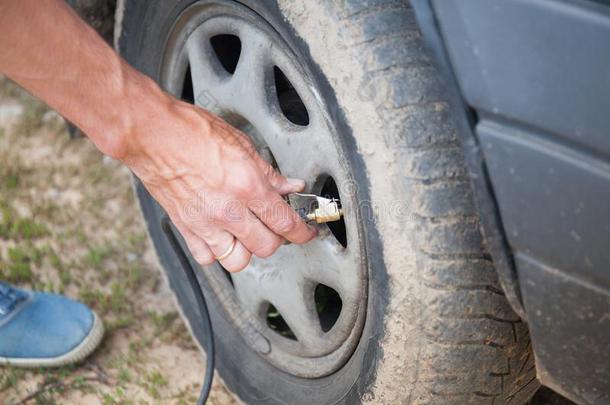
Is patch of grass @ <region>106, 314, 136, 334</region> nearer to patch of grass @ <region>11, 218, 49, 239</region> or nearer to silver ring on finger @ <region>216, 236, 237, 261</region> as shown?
patch of grass @ <region>11, 218, 49, 239</region>

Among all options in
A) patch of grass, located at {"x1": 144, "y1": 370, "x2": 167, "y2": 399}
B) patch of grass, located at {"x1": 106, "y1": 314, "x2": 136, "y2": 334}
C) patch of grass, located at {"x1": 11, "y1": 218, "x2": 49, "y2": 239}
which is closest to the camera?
patch of grass, located at {"x1": 144, "y1": 370, "x2": 167, "y2": 399}

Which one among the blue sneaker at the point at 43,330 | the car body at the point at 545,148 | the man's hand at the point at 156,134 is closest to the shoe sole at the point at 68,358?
the blue sneaker at the point at 43,330

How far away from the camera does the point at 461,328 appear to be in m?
1.17

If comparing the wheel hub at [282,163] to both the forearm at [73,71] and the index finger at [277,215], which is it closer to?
the index finger at [277,215]

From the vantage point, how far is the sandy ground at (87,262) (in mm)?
1882

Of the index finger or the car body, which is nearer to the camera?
the car body

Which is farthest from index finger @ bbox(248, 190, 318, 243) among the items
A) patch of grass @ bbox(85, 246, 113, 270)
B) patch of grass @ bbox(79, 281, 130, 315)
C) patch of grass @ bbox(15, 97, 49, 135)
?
patch of grass @ bbox(15, 97, 49, 135)

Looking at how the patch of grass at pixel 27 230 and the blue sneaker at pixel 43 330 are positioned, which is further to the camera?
the patch of grass at pixel 27 230

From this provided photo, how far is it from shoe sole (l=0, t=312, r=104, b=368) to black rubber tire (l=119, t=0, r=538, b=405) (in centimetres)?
95

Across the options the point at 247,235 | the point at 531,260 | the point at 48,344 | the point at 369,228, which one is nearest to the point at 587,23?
the point at 531,260

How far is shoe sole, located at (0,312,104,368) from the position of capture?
1.92m

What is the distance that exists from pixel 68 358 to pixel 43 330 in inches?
4.5

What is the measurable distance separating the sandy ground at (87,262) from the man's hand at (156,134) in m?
0.69

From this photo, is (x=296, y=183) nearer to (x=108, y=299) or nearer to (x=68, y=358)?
(x=68, y=358)
